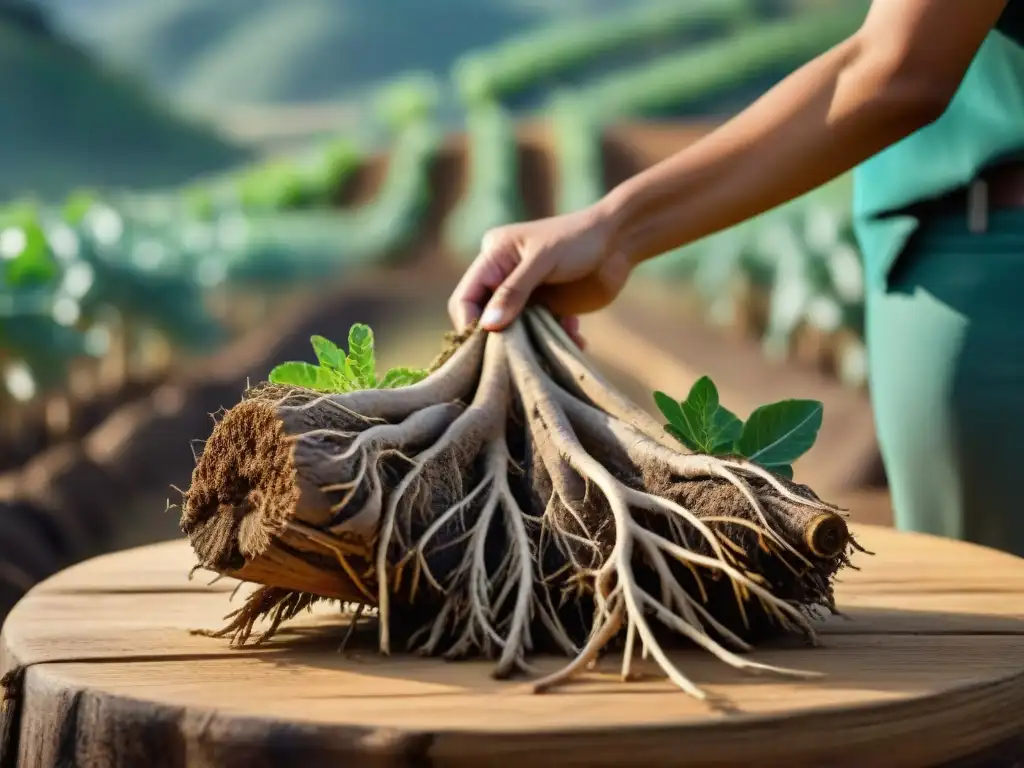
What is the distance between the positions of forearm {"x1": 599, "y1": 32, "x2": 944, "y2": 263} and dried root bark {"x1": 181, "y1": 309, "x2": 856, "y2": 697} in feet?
1.28

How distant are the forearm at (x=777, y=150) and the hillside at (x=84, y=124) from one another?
21.6m

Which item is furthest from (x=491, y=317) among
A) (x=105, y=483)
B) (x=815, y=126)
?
(x=105, y=483)

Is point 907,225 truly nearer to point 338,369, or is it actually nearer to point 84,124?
point 338,369

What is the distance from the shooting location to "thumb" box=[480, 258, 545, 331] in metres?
1.65

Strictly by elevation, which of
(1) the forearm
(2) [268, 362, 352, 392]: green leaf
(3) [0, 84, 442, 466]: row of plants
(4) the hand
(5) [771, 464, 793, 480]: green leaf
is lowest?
(5) [771, 464, 793, 480]: green leaf

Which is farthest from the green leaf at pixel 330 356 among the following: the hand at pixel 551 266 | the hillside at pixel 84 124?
the hillside at pixel 84 124

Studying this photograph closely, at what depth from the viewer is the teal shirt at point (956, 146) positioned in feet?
6.81

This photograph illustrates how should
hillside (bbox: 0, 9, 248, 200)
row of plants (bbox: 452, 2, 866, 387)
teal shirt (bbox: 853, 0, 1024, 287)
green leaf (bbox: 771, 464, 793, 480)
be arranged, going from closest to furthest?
green leaf (bbox: 771, 464, 793, 480) < teal shirt (bbox: 853, 0, 1024, 287) < row of plants (bbox: 452, 2, 866, 387) < hillside (bbox: 0, 9, 248, 200)

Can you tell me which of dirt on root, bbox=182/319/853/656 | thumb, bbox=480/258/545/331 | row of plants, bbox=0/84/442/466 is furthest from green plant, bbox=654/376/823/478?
row of plants, bbox=0/84/442/466

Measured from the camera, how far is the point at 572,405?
5.05 ft

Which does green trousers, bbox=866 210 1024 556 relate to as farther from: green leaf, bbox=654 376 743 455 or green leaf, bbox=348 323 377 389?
green leaf, bbox=348 323 377 389

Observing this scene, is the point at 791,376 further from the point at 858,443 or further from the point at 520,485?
the point at 520,485

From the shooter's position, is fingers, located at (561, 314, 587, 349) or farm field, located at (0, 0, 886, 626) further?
farm field, located at (0, 0, 886, 626)

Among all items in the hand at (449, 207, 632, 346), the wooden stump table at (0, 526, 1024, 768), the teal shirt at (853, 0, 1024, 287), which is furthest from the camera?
the teal shirt at (853, 0, 1024, 287)
